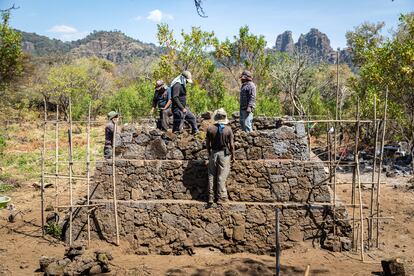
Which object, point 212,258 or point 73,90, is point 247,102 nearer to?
point 212,258

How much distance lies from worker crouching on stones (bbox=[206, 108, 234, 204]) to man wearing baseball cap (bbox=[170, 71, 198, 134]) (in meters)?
0.92

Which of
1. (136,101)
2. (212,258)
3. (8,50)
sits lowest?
(212,258)

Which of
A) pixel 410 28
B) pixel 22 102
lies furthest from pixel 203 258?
pixel 22 102

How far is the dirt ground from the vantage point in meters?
6.55

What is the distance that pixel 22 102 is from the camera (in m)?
31.3

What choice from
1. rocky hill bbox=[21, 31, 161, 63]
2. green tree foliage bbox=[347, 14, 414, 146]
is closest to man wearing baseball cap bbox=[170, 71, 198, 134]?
green tree foliage bbox=[347, 14, 414, 146]

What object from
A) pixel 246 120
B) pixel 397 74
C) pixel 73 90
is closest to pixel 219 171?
pixel 246 120

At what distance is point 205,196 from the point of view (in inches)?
306

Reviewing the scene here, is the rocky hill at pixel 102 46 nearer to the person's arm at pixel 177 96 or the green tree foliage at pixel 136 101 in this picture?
the green tree foliage at pixel 136 101

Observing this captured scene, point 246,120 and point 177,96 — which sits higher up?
point 177,96

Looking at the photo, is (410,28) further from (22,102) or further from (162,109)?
(22,102)

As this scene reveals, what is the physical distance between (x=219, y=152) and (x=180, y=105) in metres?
1.48

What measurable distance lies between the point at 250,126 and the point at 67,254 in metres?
4.29

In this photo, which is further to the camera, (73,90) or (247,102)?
(73,90)
